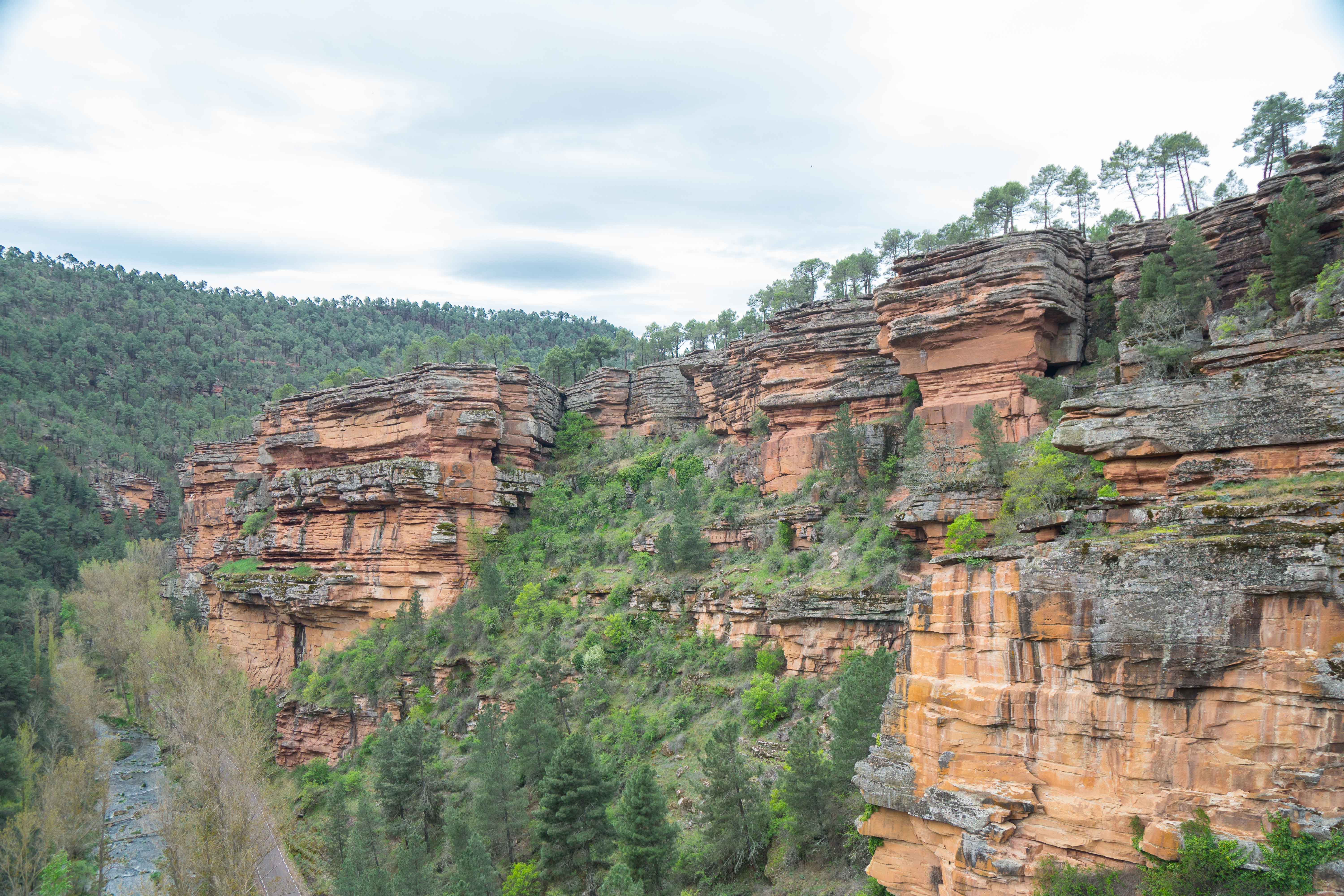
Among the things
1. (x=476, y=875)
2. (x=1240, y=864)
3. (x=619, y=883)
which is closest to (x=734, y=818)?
(x=619, y=883)

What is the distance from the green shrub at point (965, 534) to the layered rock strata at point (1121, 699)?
1084 centimetres

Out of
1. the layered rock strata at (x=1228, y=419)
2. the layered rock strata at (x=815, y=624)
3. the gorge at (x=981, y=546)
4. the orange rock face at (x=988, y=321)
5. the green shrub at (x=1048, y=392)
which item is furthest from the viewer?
the orange rock face at (x=988, y=321)

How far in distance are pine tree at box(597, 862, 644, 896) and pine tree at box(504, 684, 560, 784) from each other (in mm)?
8007

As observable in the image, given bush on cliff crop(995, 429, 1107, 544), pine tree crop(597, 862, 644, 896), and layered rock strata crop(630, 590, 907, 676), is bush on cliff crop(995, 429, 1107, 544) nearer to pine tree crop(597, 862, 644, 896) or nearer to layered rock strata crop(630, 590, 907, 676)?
layered rock strata crop(630, 590, 907, 676)

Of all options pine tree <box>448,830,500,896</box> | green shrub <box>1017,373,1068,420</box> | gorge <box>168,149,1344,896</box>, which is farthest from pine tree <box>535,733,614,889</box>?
green shrub <box>1017,373,1068,420</box>

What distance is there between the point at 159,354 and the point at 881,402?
118950 millimetres

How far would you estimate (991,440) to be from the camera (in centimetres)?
2767

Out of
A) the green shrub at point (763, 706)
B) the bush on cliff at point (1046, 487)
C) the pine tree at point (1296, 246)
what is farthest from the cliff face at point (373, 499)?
the pine tree at point (1296, 246)

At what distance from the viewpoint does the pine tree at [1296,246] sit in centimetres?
2586

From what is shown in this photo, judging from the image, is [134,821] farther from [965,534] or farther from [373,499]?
[965,534]

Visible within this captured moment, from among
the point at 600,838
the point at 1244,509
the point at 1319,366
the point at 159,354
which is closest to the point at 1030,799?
the point at 1244,509

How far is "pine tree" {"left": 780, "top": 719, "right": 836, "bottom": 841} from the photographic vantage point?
21.0m

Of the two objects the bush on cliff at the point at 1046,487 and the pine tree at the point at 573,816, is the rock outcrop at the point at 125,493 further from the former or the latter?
the bush on cliff at the point at 1046,487

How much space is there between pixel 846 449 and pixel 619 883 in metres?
23.4
